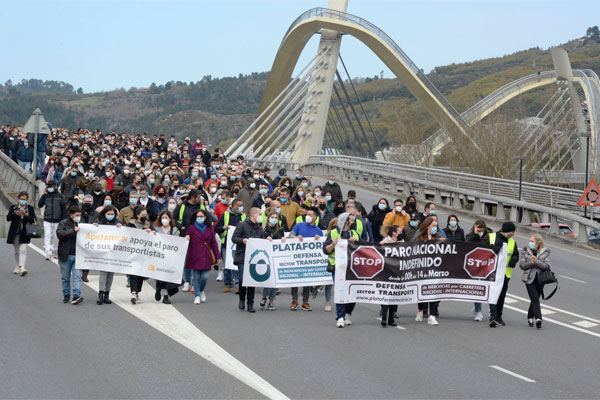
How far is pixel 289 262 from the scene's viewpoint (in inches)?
565

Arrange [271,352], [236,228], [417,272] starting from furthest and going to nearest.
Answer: [236,228] < [417,272] < [271,352]

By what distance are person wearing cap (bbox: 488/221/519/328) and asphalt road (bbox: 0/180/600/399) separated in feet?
0.92

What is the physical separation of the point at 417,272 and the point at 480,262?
1.09m

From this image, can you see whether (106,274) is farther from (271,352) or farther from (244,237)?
(271,352)

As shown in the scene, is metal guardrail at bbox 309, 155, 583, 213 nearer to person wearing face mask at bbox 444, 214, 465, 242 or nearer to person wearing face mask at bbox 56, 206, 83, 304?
person wearing face mask at bbox 444, 214, 465, 242

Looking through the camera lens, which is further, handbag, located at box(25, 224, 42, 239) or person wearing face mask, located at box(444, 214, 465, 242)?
handbag, located at box(25, 224, 42, 239)

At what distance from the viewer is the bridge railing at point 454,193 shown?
89.4 feet

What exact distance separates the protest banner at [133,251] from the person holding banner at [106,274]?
0.15m

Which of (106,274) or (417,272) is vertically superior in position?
(417,272)

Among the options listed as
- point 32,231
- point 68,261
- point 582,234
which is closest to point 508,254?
point 68,261

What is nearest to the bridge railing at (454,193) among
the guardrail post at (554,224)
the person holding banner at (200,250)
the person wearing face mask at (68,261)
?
the guardrail post at (554,224)

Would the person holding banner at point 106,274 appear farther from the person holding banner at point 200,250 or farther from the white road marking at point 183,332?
the person holding banner at point 200,250

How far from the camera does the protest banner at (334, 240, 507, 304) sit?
13.0 m

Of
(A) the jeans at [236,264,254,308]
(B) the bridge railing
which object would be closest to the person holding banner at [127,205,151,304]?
(A) the jeans at [236,264,254,308]
